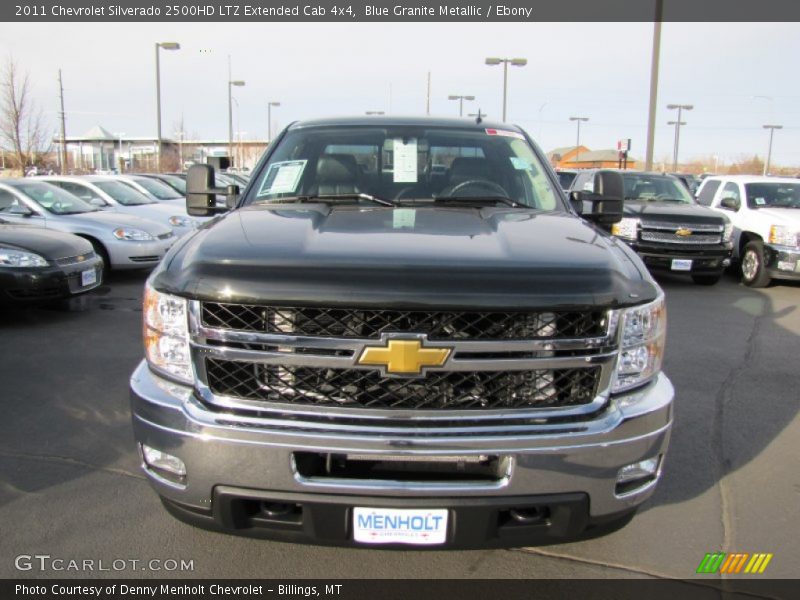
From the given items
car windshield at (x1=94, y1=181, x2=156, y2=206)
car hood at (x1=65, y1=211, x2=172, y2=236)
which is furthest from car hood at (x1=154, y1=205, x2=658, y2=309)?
car windshield at (x1=94, y1=181, x2=156, y2=206)

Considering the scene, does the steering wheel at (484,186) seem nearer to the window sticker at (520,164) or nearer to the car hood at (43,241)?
the window sticker at (520,164)

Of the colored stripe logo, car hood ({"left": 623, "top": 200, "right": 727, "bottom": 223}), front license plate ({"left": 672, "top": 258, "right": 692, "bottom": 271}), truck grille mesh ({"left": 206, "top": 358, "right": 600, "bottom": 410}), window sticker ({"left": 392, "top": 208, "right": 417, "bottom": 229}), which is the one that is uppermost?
window sticker ({"left": 392, "top": 208, "right": 417, "bottom": 229})

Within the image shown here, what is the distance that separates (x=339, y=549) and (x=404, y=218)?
1.53 meters

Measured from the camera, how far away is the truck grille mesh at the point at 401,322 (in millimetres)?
2279

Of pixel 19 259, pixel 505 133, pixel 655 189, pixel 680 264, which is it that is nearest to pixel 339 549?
pixel 505 133

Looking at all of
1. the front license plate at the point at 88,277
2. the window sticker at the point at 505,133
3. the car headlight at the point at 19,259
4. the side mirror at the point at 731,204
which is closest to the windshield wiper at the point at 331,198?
the window sticker at the point at 505,133

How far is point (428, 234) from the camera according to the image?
2750 mm

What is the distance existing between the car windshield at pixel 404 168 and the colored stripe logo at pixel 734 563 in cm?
192

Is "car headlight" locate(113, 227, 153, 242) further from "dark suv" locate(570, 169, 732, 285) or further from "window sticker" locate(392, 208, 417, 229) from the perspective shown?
"window sticker" locate(392, 208, 417, 229)

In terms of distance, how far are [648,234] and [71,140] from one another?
83.3 meters

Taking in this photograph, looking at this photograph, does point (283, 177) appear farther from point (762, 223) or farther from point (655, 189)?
point (655, 189)

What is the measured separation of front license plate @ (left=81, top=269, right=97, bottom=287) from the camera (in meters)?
7.68

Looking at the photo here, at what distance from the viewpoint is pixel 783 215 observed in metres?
10.8

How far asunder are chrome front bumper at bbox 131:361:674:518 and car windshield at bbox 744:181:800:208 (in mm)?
11060
